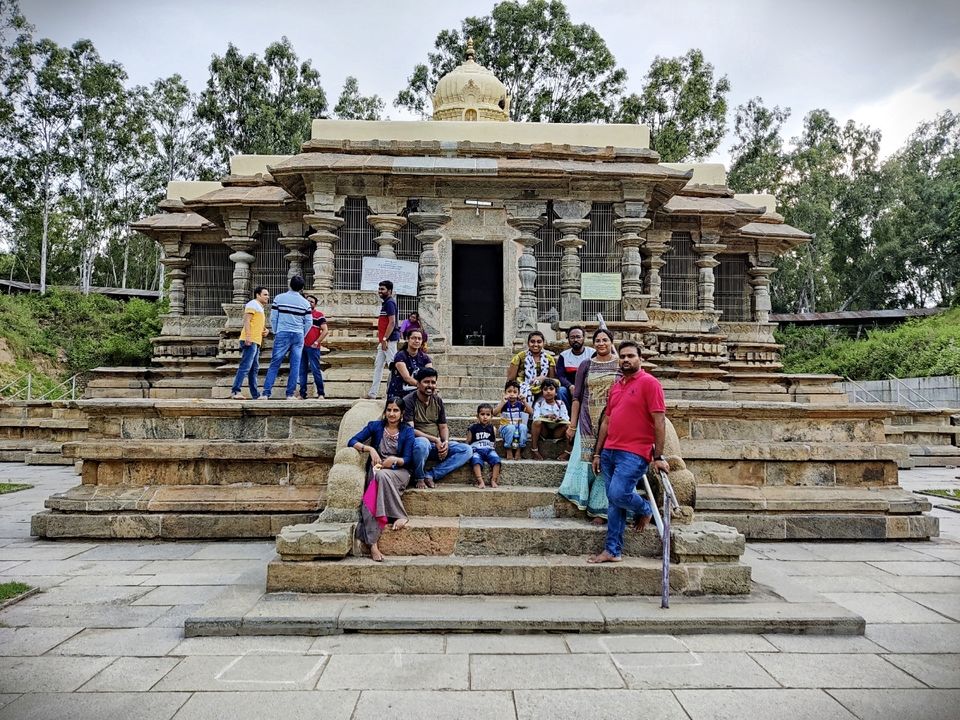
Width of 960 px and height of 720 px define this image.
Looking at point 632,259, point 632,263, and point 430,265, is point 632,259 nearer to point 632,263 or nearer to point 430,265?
point 632,263

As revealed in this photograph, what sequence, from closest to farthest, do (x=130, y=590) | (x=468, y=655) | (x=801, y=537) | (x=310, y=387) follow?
1. (x=468, y=655)
2. (x=130, y=590)
3. (x=801, y=537)
4. (x=310, y=387)

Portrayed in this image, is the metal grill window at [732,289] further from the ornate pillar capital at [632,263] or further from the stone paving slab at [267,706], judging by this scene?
the stone paving slab at [267,706]

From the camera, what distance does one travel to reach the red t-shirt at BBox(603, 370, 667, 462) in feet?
15.8

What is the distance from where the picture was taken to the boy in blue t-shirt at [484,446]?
5.78m

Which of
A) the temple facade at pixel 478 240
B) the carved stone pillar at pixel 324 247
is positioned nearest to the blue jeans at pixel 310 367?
the temple facade at pixel 478 240

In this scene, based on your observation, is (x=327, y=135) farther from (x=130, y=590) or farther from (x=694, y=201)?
(x=130, y=590)

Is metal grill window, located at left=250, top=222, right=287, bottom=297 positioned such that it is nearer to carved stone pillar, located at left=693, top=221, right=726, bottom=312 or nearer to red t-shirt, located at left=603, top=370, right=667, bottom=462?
carved stone pillar, located at left=693, top=221, right=726, bottom=312

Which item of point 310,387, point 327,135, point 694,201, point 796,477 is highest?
point 327,135

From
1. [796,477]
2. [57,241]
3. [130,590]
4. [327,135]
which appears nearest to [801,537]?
[796,477]

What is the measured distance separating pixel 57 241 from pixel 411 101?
1984 centimetres

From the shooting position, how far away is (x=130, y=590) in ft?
16.6

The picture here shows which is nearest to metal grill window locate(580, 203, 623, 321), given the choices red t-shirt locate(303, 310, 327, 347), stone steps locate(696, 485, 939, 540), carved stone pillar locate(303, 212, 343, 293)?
carved stone pillar locate(303, 212, 343, 293)

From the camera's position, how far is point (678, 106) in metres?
27.6

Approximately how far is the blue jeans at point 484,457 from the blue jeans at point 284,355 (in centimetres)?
306
